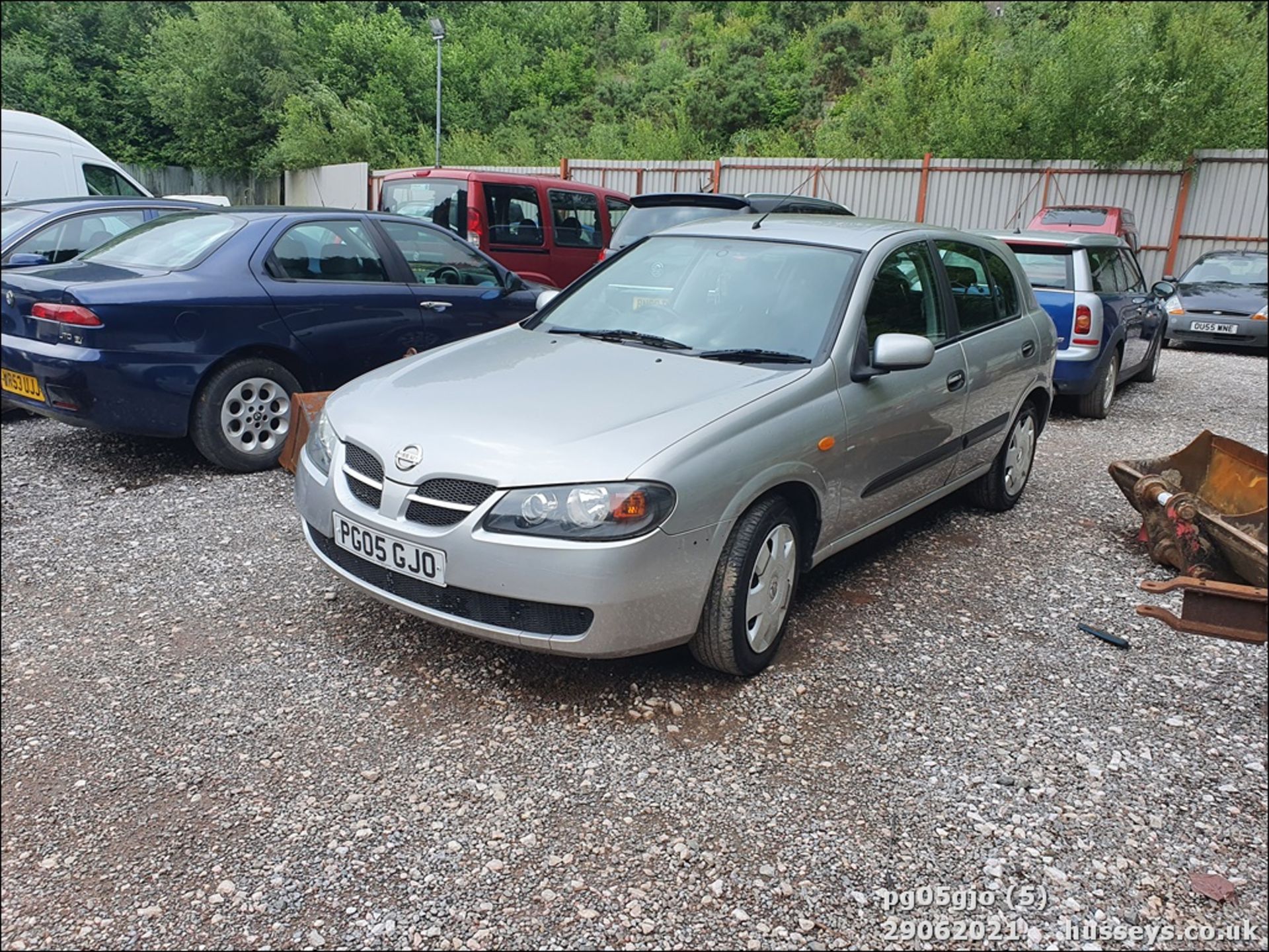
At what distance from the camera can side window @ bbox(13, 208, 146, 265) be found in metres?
5.82

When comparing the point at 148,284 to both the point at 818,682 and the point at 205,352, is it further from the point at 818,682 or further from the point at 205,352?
the point at 818,682

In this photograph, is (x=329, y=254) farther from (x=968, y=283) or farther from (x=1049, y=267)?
(x=1049, y=267)

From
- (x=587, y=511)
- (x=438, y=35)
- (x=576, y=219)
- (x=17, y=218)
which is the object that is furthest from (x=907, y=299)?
(x=576, y=219)

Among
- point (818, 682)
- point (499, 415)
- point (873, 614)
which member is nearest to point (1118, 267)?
point (873, 614)

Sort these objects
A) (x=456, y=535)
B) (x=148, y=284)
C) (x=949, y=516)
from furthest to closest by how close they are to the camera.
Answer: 1. (x=949, y=516)
2. (x=148, y=284)
3. (x=456, y=535)

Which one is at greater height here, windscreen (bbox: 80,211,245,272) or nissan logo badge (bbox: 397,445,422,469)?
windscreen (bbox: 80,211,245,272)

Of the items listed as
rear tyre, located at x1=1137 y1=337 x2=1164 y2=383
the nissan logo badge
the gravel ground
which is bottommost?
the gravel ground

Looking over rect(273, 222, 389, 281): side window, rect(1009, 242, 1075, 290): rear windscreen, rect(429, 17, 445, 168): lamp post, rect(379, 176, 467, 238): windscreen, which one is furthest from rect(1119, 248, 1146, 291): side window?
rect(429, 17, 445, 168): lamp post

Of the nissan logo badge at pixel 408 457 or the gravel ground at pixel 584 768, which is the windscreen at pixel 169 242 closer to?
the gravel ground at pixel 584 768

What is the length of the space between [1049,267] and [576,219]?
5.00 meters

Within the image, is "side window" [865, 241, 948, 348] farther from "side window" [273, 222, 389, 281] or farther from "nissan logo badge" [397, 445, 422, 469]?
"side window" [273, 222, 389, 281]

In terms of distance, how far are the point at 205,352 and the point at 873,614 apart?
142 inches

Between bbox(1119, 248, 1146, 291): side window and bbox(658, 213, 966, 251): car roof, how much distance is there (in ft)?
15.6

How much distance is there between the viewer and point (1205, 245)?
15844 mm
